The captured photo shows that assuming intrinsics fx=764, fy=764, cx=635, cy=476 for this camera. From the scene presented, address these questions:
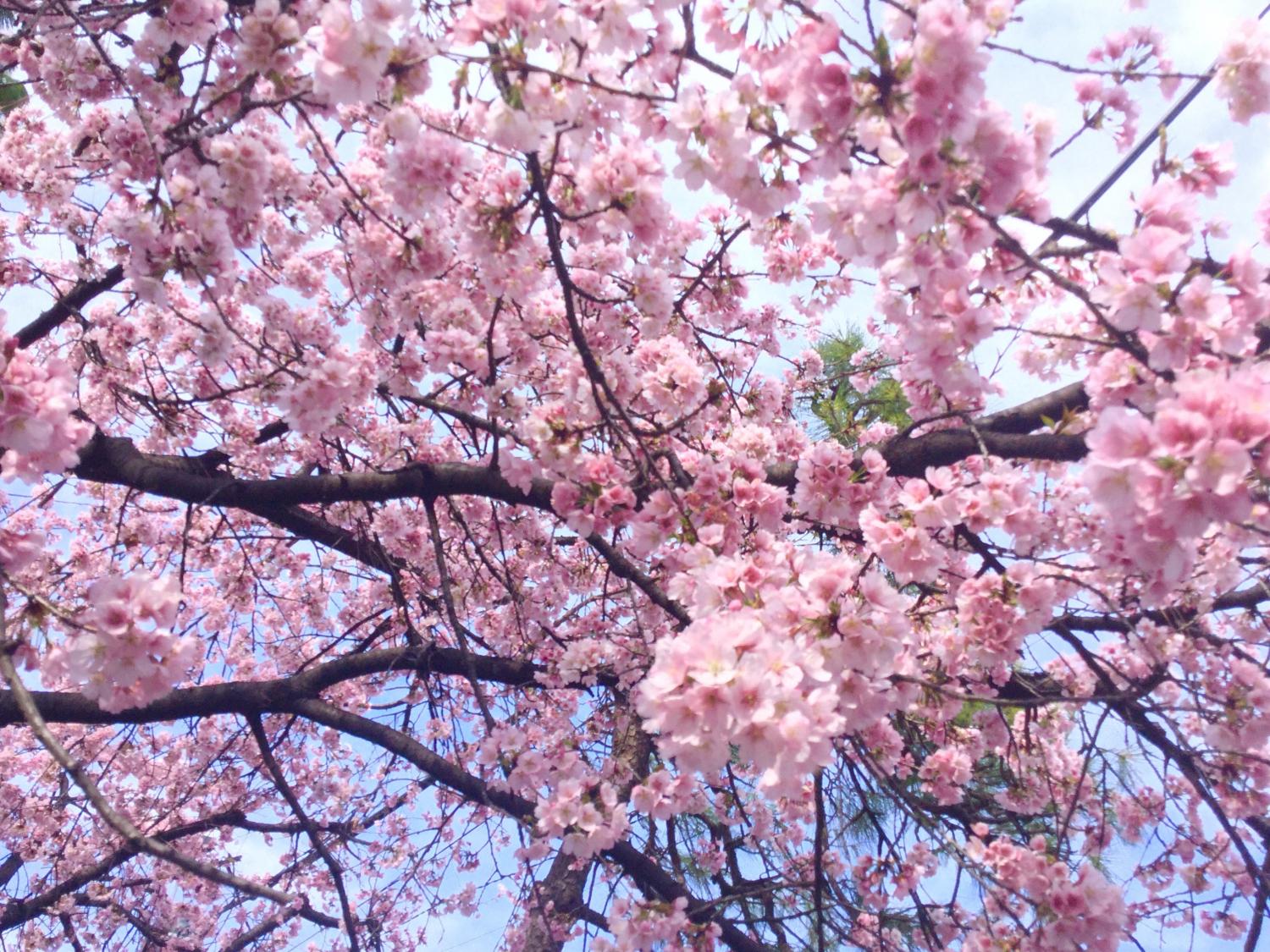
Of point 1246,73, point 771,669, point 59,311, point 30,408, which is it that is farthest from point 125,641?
point 1246,73

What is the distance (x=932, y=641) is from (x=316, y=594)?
439 cm

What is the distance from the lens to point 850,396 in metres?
8.39

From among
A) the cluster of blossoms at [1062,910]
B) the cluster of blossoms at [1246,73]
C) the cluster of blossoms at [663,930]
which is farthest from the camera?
the cluster of blossoms at [663,930]

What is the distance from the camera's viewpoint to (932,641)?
315cm

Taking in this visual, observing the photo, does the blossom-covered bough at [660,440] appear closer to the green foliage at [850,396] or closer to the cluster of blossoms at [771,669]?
the cluster of blossoms at [771,669]

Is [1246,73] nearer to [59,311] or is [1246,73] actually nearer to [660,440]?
[660,440]

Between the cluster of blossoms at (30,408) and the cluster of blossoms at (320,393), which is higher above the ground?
the cluster of blossoms at (320,393)

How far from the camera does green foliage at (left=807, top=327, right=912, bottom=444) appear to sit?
6363mm

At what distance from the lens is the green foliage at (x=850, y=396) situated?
636cm

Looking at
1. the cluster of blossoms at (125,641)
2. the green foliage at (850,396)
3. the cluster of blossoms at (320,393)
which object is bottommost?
the cluster of blossoms at (125,641)

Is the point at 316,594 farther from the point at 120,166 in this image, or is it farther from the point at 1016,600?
the point at 1016,600

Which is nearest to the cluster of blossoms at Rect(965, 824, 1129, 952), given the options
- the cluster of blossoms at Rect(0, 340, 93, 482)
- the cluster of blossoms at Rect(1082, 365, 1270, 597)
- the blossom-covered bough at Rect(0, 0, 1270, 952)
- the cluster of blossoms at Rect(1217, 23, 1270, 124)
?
the blossom-covered bough at Rect(0, 0, 1270, 952)

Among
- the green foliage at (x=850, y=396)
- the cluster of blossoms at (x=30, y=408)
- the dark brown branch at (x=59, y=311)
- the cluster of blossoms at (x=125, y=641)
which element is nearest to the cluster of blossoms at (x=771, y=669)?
the cluster of blossoms at (x=125, y=641)

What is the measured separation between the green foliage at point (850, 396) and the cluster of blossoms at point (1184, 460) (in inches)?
172
